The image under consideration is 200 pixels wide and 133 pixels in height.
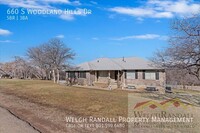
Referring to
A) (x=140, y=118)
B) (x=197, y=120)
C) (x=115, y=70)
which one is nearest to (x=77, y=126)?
(x=140, y=118)

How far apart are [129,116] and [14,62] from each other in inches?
2314

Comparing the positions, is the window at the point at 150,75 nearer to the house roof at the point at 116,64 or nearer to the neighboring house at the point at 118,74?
the neighboring house at the point at 118,74

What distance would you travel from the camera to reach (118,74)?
31.0 metres

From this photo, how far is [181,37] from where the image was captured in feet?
41.9

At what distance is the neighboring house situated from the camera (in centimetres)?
2706

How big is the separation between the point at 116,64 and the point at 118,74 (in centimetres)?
195

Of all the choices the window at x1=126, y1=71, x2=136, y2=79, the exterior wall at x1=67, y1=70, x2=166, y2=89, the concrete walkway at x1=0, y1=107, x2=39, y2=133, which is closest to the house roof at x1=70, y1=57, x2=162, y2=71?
the window at x1=126, y1=71, x2=136, y2=79

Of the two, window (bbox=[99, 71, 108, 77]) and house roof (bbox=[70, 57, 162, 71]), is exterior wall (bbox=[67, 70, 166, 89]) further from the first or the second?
house roof (bbox=[70, 57, 162, 71])

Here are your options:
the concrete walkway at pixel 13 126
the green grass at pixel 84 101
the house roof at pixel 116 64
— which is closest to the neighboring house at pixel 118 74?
the house roof at pixel 116 64

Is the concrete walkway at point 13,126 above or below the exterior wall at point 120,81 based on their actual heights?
below

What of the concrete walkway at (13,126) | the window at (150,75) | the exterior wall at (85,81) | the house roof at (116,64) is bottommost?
the concrete walkway at (13,126)

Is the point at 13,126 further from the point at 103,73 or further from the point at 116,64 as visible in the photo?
the point at 103,73

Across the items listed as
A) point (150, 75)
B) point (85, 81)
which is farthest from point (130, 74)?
point (85, 81)

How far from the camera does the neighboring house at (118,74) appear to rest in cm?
2706
